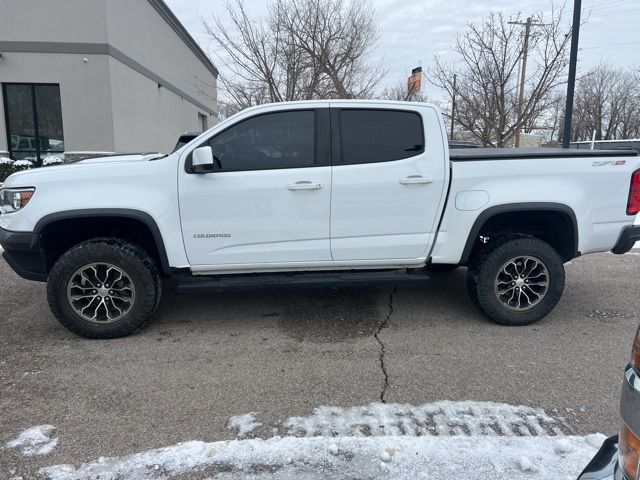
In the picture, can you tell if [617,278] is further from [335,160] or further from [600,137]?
[600,137]

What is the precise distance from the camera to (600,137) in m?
57.8

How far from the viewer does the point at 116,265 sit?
407 cm

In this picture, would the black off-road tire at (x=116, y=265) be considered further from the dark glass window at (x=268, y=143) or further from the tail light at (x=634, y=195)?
the tail light at (x=634, y=195)

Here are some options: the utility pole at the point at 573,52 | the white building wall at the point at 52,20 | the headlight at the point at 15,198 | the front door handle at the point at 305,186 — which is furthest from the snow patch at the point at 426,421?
the white building wall at the point at 52,20

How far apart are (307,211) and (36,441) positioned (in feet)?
8.12

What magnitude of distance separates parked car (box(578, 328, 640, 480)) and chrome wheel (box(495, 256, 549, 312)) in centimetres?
287

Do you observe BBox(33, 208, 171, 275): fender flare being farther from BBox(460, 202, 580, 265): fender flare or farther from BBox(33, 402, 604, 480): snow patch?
BBox(460, 202, 580, 265): fender flare

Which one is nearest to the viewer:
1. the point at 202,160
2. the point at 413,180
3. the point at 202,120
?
the point at 202,160

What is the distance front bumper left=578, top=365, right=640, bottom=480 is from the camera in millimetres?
1466

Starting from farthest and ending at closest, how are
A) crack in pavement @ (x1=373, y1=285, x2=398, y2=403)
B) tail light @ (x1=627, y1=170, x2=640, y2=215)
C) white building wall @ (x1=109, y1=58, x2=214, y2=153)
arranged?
white building wall @ (x1=109, y1=58, x2=214, y2=153) → tail light @ (x1=627, y1=170, x2=640, y2=215) → crack in pavement @ (x1=373, y1=285, x2=398, y2=403)

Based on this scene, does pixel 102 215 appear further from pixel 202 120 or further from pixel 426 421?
pixel 202 120

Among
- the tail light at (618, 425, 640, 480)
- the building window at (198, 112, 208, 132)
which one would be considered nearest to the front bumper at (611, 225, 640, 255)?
the tail light at (618, 425, 640, 480)

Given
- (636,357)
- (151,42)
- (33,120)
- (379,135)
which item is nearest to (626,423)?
(636,357)

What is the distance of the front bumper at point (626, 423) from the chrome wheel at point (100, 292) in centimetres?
353
